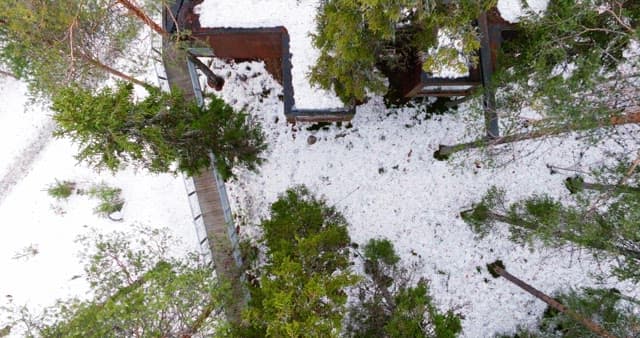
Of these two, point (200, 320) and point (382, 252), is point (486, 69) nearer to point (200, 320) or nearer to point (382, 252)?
point (382, 252)

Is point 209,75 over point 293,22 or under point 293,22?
under

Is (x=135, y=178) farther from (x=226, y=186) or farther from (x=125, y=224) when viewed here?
(x=226, y=186)

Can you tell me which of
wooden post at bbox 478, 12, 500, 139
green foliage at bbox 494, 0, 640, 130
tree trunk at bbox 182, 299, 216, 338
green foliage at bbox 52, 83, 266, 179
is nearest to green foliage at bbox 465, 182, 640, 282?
green foliage at bbox 494, 0, 640, 130

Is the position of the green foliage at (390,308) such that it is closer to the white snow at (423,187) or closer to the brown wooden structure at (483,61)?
the white snow at (423,187)

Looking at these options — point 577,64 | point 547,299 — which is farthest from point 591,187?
point 547,299

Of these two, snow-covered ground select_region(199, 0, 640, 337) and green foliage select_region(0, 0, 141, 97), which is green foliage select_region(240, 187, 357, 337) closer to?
snow-covered ground select_region(199, 0, 640, 337)

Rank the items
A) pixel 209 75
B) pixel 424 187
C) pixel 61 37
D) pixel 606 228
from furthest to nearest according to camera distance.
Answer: pixel 424 187, pixel 209 75, pixel 61 37, pixel 606 228

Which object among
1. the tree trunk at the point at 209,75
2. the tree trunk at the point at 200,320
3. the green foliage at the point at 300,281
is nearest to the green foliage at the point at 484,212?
the green foliage at the point at 300,281

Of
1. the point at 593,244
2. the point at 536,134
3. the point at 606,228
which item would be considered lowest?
the point at 593,244
